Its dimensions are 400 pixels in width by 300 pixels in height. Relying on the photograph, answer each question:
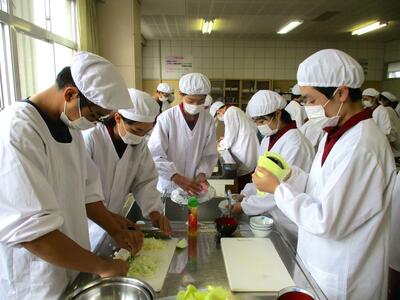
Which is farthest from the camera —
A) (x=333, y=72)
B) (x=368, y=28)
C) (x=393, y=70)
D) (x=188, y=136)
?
(x=393, y=70)

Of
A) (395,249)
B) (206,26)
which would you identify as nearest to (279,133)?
(395,249)

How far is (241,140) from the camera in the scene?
3709 mm

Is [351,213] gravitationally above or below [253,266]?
above

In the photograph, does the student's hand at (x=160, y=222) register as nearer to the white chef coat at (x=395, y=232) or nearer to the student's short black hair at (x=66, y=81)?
the student's short black hair at (x=66, y=81)

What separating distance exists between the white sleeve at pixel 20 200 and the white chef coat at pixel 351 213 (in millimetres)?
861

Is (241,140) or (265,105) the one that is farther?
(241,140)

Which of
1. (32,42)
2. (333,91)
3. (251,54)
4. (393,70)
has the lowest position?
(333,91)

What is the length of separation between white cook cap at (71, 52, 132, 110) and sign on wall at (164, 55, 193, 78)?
710cm

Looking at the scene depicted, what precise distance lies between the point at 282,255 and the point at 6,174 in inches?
40.6

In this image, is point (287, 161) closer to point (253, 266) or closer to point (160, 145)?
point (253, 266)

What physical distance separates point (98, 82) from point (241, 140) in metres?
2.83

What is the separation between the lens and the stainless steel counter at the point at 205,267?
1051 millimetres

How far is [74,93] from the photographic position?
3.35ft

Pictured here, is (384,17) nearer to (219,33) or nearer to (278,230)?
(219,33)
